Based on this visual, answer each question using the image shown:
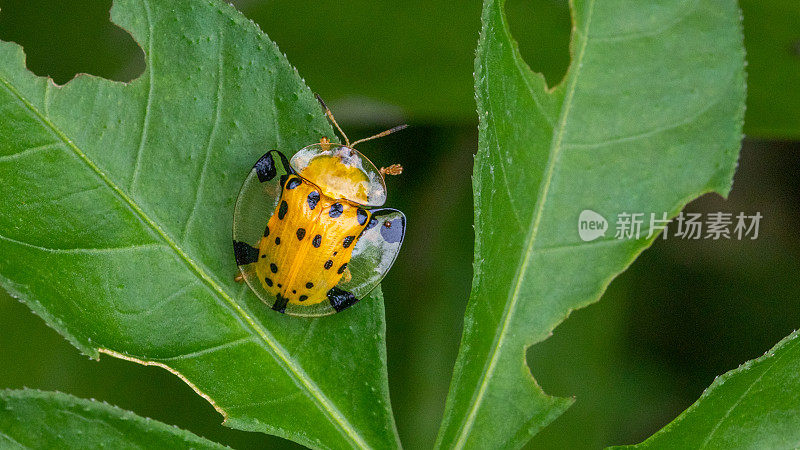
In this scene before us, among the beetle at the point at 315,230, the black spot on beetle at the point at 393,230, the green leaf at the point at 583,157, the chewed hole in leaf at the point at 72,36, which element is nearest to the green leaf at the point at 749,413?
the green leaf at the point at 583,157

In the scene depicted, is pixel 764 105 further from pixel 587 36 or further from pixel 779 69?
pixel 587 36

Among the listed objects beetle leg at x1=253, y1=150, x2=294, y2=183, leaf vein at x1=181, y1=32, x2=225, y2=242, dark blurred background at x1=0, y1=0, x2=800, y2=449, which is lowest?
dark blurred background at x1=0, y1=0, x2=800, y2=449

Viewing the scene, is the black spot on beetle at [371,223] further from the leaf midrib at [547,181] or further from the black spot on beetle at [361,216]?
the leaf midrib at [547,181]

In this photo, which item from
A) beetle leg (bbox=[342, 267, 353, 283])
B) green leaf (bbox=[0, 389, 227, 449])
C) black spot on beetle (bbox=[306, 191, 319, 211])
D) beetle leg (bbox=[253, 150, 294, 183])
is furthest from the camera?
black spot on beetle (bbox=[306, 191, 319, 211])

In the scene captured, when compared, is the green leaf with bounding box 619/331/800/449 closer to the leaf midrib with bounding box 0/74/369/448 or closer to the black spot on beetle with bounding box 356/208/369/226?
the leaf midrib with bounding box 0/74/369/448

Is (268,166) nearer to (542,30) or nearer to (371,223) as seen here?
(371,223)

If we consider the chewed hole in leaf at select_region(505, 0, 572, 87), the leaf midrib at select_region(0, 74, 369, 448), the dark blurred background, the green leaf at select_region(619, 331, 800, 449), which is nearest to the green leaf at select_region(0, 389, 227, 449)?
the leaf midrib at select_region(0, 74, 369, 448)

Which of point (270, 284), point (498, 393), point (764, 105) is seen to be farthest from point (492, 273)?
point (764, 105)
